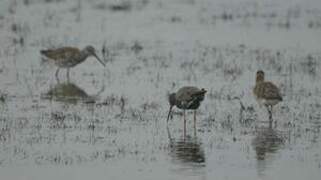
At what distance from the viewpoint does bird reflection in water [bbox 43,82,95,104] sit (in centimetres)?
1709

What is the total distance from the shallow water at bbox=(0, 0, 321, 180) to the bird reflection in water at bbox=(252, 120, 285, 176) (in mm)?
14

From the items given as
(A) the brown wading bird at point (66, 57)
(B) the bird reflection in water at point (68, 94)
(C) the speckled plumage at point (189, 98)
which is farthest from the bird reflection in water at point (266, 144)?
(A) the brown wading bird at point (66, 57)

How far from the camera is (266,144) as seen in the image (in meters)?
13.6

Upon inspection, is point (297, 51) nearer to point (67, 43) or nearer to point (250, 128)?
point (67, 43)

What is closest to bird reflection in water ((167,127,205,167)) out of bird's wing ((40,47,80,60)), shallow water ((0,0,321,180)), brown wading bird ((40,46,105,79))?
shallow water ((0,0,321,180))

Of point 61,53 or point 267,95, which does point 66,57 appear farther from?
point 267,95

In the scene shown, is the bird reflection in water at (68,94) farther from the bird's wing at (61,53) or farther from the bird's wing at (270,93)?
the bird's wing at (270,93)

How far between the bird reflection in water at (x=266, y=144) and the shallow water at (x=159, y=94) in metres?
0.01

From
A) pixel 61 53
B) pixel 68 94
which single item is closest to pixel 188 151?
pixel 68 94

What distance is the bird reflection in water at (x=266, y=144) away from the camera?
12553mm

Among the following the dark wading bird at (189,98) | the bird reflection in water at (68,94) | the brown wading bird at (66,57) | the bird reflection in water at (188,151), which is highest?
the brown wading bird at (66,57)

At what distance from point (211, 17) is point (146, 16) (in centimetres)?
193

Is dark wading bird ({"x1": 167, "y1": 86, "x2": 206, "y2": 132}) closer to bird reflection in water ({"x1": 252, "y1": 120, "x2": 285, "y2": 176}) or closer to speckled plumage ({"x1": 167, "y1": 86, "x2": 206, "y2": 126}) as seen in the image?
speckled plumage ({"x1": 167, "y1": 86, "x2": 206, "y2": 126})

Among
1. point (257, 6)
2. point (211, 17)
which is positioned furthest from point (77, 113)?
point (257, 6)
